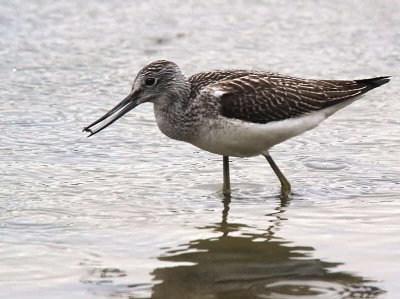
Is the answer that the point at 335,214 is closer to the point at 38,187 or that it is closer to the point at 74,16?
the point at 38,187

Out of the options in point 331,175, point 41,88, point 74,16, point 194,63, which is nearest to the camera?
point 331,175

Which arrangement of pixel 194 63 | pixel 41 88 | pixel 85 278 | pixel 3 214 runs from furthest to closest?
1. pixel 194 63
2. pixel 41 88
3. pixel 3 214
4. pixel 85 278

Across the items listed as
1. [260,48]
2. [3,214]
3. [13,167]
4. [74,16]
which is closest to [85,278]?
[3,214]

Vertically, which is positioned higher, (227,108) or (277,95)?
(277,95)

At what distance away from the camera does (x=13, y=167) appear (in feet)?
33.1

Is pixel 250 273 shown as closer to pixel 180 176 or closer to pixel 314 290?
pixel 314 290

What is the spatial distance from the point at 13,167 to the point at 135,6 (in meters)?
8.41

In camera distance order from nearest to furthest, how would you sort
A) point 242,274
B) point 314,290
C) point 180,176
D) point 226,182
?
point 314,290 < point 242,274 < point 226,182 < point 180,176

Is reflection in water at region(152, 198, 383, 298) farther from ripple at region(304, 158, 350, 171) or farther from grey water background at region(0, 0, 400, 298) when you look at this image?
ripple at region(304, 158, 350, 171)

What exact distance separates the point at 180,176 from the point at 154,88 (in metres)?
1.11

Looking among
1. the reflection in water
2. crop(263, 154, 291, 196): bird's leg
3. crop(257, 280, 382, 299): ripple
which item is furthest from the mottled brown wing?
crop(257, 280, 382, 299): ripple

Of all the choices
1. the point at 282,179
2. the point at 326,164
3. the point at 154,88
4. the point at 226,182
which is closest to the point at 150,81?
the point at 154,88

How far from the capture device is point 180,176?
33.1 ft

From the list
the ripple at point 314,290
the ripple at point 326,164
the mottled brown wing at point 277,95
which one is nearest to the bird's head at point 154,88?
the mottled brown wing at point 277,95
